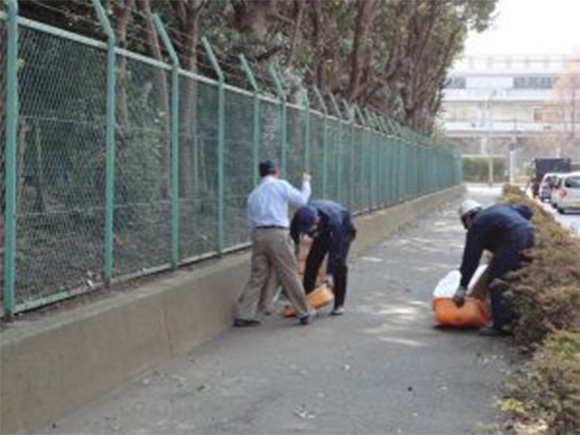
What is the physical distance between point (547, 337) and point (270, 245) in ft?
11.5

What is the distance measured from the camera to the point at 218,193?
11.3m

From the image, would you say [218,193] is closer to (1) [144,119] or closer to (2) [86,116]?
(1) [144,119]

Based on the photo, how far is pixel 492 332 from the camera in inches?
392

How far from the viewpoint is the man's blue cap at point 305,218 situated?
10.7 meters

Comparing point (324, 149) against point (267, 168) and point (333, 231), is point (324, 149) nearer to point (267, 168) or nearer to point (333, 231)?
point (333, 231)

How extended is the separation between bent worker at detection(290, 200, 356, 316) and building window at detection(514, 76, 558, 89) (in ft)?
381

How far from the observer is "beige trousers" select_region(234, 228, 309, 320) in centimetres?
1025

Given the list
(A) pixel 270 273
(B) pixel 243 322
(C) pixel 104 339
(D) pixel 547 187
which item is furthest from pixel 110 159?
(D) pixel 547 187

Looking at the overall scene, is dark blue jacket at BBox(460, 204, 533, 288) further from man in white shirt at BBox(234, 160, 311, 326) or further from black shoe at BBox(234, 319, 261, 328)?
black shoe at BBox(234, 319, 261, 328)

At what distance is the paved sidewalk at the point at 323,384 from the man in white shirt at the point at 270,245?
11.0 inches

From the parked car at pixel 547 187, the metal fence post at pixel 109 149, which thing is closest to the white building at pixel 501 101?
the parked car at pixel 547 187

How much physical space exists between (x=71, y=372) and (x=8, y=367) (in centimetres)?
85

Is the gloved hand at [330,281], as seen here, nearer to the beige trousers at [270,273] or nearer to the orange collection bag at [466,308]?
the beige trousers at [270,273]

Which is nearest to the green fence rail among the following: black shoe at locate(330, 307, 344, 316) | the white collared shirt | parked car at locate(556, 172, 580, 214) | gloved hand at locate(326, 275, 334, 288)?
the white collared shirt
